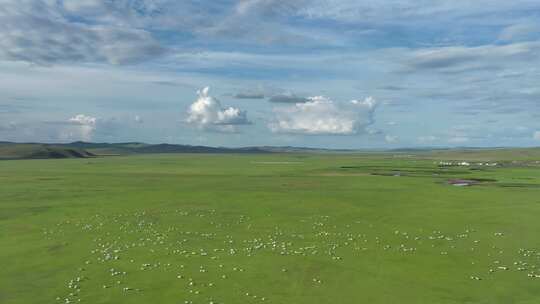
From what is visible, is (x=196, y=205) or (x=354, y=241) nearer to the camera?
(x=354, y=241)

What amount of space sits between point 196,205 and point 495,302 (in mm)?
36505

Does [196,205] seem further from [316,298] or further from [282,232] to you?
[316,298]

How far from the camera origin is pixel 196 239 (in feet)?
116

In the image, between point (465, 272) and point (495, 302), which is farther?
point (465, 272)

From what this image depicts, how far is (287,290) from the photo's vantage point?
23.7 meters

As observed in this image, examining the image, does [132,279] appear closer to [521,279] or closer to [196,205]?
[521,279]

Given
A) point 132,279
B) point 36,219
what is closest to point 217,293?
point 132,279

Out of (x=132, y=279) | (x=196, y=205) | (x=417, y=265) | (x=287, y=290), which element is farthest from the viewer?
(x=196, y=205)

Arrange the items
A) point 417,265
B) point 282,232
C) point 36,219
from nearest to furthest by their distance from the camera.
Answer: point 417,265 < point 282,232 < point 36,219

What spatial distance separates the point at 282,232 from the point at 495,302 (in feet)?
61.2

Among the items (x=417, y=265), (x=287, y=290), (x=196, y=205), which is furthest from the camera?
(x=196, y=205)

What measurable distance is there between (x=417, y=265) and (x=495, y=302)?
21.9ft

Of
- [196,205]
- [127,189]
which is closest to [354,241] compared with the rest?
[196,205]

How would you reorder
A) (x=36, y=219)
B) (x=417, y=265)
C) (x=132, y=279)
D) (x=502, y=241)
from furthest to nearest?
(x=36, y=219) → (x=502, y=241) → (x=417, y=265) → (x=132, y=279)
